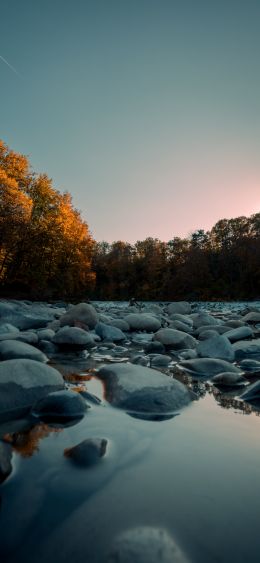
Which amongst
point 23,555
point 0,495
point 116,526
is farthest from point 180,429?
point 23,555

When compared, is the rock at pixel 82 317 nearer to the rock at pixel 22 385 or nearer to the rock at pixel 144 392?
the rock at pixel 144 392

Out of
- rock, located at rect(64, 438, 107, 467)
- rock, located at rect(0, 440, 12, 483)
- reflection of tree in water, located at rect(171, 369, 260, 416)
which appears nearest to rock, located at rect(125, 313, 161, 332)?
reflection of tree in water, located at rect(171, 369, 260, 416)

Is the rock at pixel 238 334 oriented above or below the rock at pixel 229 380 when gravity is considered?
above

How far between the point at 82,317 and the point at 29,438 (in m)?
4.57

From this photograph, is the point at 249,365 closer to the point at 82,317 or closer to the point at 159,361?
the point at 159,361

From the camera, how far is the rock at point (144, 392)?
2426mm

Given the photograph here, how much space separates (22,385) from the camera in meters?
2.41

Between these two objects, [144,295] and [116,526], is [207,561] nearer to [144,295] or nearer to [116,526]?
[116,526]

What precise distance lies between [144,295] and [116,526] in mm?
40273

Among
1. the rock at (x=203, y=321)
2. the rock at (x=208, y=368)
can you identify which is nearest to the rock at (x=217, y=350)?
the rock at (x=208, y=368)

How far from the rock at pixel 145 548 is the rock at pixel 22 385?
4.23 feet

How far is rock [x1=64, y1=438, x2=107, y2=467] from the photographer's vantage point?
5.34 ft

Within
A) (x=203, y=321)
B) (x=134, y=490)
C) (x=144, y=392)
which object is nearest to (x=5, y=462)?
(x=134, y=490)

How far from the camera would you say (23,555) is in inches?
40.6
